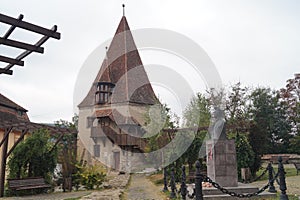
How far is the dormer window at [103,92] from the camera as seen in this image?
25.8 metres

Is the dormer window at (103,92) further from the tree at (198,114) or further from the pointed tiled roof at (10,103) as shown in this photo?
the tree at (198,114)

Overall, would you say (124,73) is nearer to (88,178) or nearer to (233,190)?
(88,178)

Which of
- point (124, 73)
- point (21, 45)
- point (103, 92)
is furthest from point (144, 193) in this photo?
point (124, 73)

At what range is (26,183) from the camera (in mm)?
11438

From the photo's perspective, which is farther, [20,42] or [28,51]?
[28,51]

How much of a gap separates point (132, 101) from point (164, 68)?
17.2 ft

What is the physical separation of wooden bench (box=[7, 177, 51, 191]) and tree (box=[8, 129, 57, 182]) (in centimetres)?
76

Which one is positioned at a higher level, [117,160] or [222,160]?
[222,160]

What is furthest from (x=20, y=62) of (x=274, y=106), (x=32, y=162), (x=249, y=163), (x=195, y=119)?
(x=274, y=106)

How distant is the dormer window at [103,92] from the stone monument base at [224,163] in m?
18.2

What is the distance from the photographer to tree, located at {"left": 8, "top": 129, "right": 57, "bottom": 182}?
12.3m

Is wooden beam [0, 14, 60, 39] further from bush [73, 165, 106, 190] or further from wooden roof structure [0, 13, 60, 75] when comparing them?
bush [73, 165, 106, 190]

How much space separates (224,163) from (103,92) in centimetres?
1863

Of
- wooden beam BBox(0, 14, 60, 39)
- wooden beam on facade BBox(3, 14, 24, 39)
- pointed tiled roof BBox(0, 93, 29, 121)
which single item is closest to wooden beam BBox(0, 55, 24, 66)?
wooden beam on facade BBox(3, 14, 24, 39)
